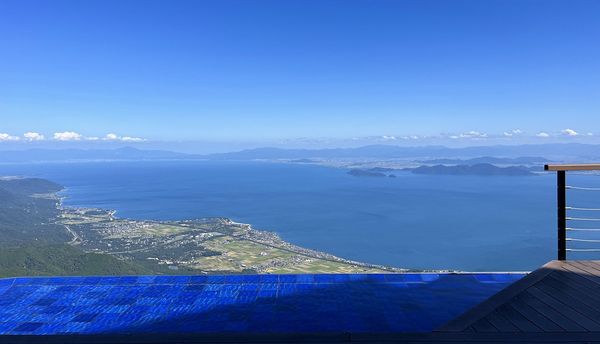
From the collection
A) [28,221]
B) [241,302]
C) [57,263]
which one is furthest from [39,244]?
[241,302]

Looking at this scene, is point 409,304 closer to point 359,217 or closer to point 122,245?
point 122,245

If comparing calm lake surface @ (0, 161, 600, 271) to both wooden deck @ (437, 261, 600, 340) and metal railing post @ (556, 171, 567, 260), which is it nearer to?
metal railing post @ (556, 171, 567, 260)

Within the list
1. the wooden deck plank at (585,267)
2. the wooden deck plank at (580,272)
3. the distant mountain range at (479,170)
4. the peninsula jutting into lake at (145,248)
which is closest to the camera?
the wooden deck plank at (580,272)

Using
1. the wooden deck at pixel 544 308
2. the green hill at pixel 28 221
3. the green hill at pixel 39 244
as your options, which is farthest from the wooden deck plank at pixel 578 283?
the green hill at pixel 28 221

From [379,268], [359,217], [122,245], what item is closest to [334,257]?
[379,268]

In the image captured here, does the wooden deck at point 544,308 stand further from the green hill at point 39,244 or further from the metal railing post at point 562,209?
the green hill at point 39,244

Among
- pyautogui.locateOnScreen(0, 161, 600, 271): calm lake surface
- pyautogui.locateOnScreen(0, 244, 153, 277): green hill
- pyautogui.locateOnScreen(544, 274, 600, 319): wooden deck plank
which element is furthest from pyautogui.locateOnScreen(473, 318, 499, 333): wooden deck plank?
pyautogui.locateOnScreen(0, 161, 600, 271): calm lake surface

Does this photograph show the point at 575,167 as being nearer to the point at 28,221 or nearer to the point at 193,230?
the point at 193,230
